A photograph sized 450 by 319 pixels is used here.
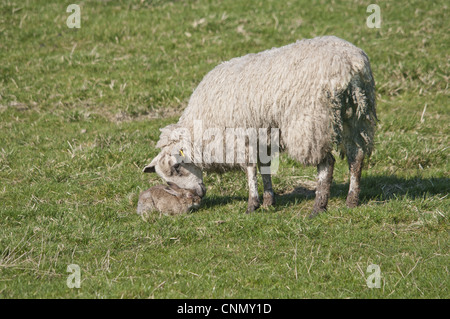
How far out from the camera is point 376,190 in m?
8.03

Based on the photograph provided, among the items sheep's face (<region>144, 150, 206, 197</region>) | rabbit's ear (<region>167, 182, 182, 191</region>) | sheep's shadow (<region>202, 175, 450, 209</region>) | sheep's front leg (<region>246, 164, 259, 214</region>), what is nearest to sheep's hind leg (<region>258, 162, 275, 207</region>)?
sheep's shadow (<region>202, 175, 450, 209</region>)

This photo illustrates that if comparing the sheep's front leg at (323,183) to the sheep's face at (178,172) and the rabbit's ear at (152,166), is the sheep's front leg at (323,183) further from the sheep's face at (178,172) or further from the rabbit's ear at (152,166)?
the rabbit's ear at (152,166)

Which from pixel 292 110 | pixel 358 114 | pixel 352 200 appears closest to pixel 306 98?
pixel 292 110

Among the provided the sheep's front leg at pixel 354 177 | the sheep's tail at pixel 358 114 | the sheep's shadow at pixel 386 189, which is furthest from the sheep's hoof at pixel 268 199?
the sheep's tail at pixel 358 114

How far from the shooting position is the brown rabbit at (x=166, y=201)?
717 cm

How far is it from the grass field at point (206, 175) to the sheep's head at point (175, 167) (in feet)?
1.37

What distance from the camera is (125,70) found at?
12.7m

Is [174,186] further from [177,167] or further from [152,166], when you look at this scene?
[152,166]

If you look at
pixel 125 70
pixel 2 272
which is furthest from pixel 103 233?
pixel 125 70

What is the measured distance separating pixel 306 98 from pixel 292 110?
23 centimetres

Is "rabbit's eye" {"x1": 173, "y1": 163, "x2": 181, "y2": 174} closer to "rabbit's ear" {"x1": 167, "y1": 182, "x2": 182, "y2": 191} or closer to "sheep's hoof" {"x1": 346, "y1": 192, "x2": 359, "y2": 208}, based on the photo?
"rabbit's ear" {"x1": 167, "y1": 182, "x2": 182, "y2": 191}

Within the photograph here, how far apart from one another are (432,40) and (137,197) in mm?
8801
